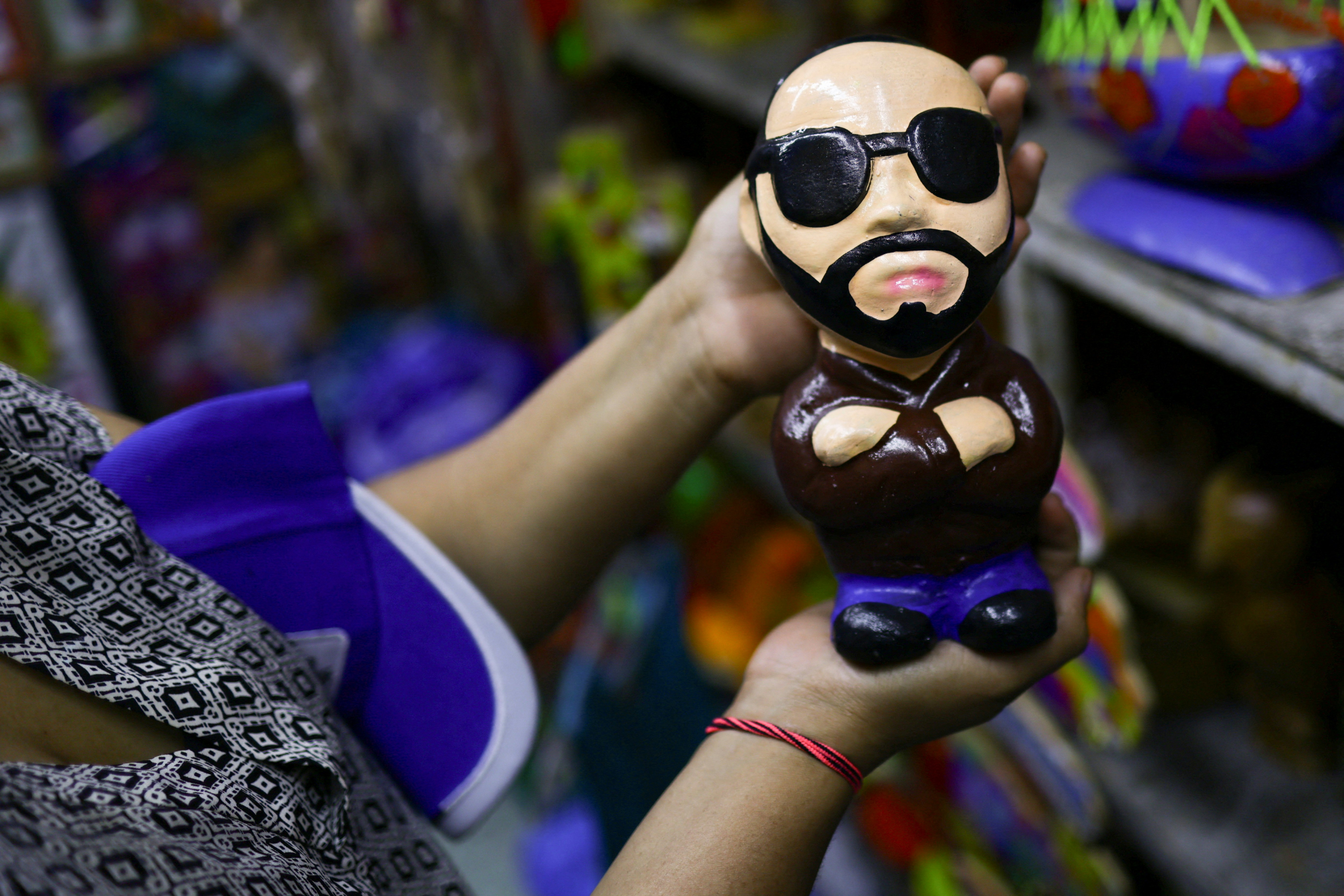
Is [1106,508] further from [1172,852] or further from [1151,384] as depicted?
[1172,852]

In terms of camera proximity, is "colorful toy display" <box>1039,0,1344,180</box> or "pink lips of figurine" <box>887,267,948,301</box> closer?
"pink lips of figurine" <box>887,267,948,301</box>

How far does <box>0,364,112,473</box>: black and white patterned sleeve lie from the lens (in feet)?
2.06

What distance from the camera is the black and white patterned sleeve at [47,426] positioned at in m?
0.63

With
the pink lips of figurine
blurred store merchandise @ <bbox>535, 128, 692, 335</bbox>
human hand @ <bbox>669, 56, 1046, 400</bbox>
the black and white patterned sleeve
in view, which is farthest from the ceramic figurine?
blurred store merchandise @ <bbox>535, 128, 692, 335</bbox>

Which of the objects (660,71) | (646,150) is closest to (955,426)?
(660,71)

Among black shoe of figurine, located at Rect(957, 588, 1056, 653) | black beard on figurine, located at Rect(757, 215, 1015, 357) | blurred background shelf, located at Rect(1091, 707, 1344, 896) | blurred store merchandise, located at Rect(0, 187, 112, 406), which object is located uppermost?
black beard on figurine, located at Rect(757, 215, 1015, 357)

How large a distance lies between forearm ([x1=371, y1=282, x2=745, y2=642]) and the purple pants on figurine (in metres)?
0.22

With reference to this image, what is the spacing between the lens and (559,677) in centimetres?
216

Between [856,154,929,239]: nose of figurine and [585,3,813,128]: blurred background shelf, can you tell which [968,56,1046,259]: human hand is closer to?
[856,154,929,239]: nose of figurine

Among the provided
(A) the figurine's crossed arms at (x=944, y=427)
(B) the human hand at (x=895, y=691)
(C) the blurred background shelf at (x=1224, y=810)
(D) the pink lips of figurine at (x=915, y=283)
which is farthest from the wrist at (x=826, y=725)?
(C) the blurred background shelf at (x=1224, y=810)

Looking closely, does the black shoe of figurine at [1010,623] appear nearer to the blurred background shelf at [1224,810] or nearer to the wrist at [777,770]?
the wrist at [777,770]

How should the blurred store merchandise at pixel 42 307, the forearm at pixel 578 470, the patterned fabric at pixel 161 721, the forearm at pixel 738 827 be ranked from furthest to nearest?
the blurred store merchandise at pixel 42 307 → the forearm at pixel 578 470 → the forearm at pixel 738 827 → the patterned fabric at pixel 161 721

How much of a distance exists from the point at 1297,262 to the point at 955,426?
0.36 metres

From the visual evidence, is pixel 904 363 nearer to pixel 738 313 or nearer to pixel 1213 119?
pixel 738 313
